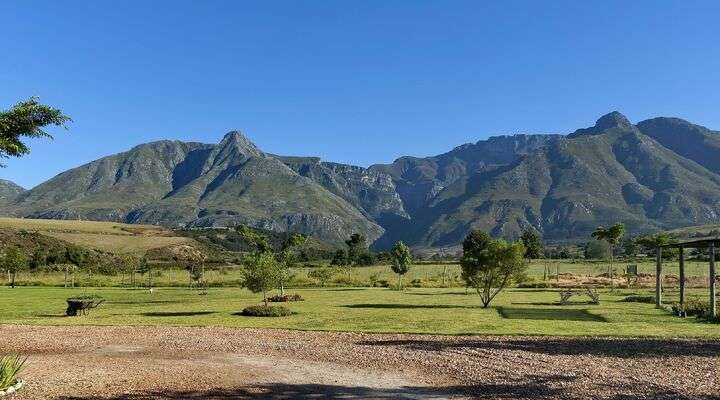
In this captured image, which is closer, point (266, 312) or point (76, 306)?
point (266, 312)

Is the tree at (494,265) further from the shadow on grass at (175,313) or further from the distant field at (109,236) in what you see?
the distant field at (109,236)

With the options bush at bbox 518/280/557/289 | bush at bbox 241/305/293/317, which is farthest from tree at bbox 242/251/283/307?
bush at bbox 518/280/557/289

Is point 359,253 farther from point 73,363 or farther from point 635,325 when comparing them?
point 73,363

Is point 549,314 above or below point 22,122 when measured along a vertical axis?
below

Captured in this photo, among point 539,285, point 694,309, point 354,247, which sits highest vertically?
point 354,247

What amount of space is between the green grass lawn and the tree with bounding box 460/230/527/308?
134 cm

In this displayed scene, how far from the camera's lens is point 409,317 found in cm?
2684

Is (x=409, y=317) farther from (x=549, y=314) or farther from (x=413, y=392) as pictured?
(x=413, y=392)

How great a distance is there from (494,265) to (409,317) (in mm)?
8565

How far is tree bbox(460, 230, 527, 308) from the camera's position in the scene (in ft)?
109

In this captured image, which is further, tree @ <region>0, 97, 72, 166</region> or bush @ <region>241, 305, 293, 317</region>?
bush @ <region>241, 305, 293, 317</region>

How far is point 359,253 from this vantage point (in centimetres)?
12106

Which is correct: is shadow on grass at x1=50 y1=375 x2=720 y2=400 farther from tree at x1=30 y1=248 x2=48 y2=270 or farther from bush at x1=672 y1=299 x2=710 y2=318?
tree at x1=30 y1=248 x2=48 y2=270

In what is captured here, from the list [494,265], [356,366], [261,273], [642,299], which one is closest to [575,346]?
[356,366]
